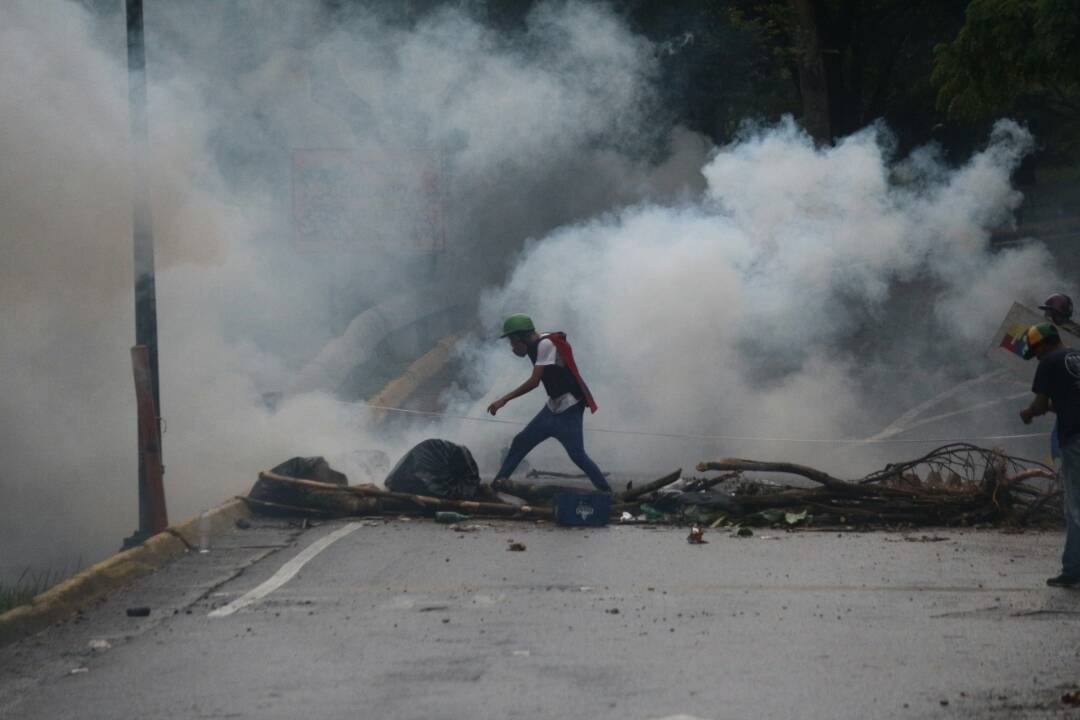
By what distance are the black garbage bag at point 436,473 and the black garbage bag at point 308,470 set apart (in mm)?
499

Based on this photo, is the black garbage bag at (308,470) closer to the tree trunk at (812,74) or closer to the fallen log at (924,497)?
the fallen log at (924,497)

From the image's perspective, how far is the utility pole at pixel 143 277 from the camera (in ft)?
31.9

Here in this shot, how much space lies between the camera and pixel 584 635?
6.07 meters

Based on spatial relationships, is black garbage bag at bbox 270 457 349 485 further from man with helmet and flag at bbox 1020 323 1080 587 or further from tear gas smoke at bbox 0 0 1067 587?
man with helmet and flag at bbox 1020 323 1080 587

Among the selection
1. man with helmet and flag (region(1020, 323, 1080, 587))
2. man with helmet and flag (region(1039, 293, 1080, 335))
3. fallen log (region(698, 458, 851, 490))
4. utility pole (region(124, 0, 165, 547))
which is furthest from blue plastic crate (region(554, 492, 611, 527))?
man with helmet and flag (region(1020, 323, 1080, 587))

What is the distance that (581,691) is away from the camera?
5.09 metres

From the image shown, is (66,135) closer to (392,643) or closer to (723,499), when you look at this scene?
(723,499)

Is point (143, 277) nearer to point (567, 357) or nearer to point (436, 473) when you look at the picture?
point (436, 473)

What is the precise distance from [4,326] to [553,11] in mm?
10754

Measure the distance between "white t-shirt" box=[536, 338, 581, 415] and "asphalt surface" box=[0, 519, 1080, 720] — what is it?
5.99 feet

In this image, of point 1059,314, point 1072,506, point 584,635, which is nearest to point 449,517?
point 584,635

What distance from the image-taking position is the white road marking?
273 inches


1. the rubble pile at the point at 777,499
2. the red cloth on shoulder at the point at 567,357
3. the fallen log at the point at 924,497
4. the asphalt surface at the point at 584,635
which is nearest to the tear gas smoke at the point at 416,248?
the rubble pile at the point at 777,499

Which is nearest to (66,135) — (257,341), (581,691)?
(257,341)
